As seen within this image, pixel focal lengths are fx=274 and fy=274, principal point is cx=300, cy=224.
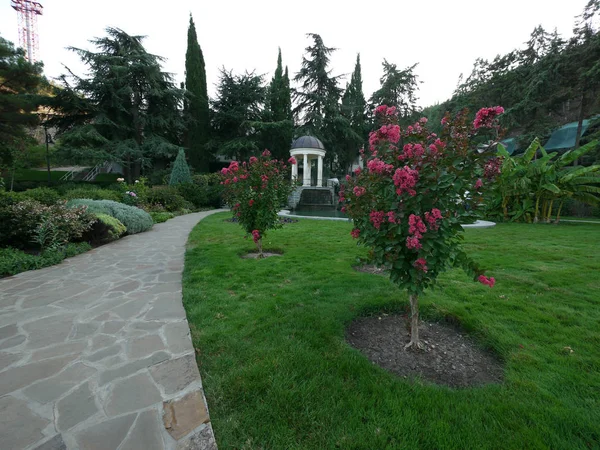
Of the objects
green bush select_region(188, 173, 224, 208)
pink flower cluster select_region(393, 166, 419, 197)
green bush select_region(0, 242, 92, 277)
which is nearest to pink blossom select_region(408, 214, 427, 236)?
pink flower cluster select_region(393, 166, 419, 197)

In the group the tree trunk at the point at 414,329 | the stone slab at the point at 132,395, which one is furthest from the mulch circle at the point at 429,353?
the stone slab at the point at 132,395

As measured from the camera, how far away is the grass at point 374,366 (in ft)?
5.24

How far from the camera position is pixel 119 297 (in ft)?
12.0

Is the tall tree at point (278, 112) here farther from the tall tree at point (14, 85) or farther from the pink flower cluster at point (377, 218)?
the pink flower cluster at point (377, 218)

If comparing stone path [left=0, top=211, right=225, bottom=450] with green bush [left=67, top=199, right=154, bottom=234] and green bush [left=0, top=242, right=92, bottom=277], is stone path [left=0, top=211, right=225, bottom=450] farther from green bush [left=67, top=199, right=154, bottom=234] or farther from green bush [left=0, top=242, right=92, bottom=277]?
green bush [left=67, top=199, right=154, bottom=234]

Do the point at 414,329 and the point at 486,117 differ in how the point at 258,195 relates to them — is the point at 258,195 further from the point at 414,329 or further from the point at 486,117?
the point at 486,117

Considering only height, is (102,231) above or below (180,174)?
below

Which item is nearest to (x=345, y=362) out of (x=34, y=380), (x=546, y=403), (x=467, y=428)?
(x=467, y=428)

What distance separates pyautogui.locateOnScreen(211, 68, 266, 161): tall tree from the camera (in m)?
23.0

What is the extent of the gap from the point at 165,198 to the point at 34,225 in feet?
30.7

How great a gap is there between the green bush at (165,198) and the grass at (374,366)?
11675mm

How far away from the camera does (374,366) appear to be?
2.19 metres

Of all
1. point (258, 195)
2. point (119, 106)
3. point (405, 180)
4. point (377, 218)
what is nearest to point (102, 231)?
point (258, 195)

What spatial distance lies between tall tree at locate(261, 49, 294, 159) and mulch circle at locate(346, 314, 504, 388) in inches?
870
